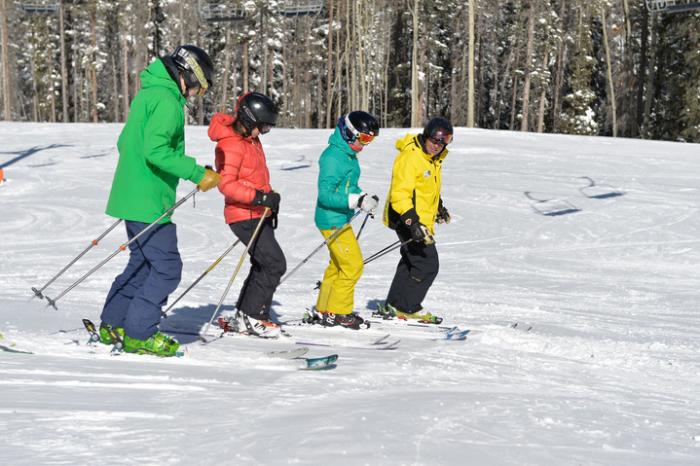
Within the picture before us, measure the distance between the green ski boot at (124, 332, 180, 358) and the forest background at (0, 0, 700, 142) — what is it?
27.6m

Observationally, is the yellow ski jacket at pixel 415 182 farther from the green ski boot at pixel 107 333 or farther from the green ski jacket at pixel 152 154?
the green ski boot at pixel 107 333

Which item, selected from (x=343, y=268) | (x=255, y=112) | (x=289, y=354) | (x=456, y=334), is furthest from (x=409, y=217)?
(x=289, y=354)

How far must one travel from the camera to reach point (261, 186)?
570cm

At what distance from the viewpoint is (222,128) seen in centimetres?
557

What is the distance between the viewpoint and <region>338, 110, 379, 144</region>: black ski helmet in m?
6.11

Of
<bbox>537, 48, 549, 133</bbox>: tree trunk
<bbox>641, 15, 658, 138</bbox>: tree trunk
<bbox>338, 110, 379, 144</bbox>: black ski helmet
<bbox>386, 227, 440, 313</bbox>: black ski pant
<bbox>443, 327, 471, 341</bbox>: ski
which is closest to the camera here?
<bbox>443, 327, 471, 341</bbox>: ski

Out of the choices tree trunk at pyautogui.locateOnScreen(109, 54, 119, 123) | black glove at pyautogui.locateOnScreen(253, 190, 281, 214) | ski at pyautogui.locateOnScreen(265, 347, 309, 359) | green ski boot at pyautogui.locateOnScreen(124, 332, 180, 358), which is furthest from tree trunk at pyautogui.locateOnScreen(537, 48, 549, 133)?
green ski boot at pyautogui.locateOnScreen(124, 332, 180, 358)

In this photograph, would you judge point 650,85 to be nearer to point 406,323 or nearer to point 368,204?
point 406,323

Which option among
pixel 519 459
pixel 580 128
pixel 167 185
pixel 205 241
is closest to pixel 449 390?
pixel 519 459

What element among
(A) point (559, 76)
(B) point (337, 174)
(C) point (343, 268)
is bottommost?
(C) point (343, 268)

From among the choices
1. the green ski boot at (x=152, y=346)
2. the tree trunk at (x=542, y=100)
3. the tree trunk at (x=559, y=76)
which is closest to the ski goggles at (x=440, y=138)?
the green ski boot at (x=152, y=346)

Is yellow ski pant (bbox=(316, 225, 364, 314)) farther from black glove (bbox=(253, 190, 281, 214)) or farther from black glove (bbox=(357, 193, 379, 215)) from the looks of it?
black glove (bbox=(253, 190, 281, 214))

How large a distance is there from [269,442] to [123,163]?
2259 mm

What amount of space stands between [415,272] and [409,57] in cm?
4289
